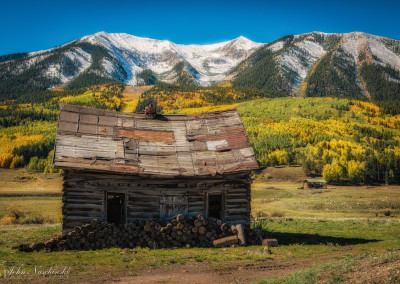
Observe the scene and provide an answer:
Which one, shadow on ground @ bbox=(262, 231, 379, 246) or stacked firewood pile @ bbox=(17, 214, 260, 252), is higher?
stacked firewood pile @ bbox=(17, 214, 260, 252)

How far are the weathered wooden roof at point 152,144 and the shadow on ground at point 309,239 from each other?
430cm

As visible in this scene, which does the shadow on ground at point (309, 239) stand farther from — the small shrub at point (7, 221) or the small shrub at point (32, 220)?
the small shrub at point (7, 221)

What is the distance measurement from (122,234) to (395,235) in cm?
1520

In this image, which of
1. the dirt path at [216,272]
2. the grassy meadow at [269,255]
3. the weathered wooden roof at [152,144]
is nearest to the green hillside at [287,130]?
the grassy meadow at [269,255]

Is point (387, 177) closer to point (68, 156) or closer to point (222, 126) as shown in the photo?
point (222, 126)

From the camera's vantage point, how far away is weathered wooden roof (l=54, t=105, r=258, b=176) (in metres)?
15.4

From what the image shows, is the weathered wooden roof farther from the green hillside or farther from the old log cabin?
the green hillside

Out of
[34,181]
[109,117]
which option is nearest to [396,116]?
[34,181]

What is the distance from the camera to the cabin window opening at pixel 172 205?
15859 mm

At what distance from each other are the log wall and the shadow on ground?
215 cm

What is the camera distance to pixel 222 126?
63.5ft

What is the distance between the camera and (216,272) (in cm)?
1136

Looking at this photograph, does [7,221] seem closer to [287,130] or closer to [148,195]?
[148,195]

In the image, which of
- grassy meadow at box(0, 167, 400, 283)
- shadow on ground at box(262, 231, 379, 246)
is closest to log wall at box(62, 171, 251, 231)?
grassy meadow at box(0, 167, 400, 283)
